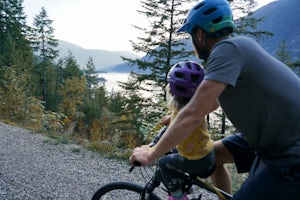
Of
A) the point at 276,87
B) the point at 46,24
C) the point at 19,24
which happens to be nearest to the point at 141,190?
the point at 276,87

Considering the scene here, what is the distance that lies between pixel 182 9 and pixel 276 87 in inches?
655

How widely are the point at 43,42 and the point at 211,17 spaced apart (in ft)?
147

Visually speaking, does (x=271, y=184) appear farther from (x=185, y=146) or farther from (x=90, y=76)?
(x=90, y=76)

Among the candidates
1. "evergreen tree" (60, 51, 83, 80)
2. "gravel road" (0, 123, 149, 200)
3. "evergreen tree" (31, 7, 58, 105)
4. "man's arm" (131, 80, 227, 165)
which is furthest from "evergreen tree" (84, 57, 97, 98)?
"man's arm" (131, 80, 227, 165)

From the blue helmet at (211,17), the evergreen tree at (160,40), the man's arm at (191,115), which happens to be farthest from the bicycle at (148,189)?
the evergreen tree at (160,40)

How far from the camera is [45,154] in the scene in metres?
6.89

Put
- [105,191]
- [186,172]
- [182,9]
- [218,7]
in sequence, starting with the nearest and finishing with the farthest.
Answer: [218,7] → [186,172] → [105,191] → [182,9]

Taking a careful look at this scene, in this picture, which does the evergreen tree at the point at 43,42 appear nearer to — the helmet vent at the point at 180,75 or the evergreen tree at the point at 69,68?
the evergreen tree at the point at 69,68

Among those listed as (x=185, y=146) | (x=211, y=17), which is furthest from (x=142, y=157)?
(x=211, y=17)

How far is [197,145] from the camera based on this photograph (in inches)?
94.4

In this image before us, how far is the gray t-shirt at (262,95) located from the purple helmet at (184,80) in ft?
1.20

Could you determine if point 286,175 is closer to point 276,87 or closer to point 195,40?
point 276,87

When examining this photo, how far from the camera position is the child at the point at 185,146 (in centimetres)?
228

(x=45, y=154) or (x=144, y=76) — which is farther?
(x=144, y=76)
